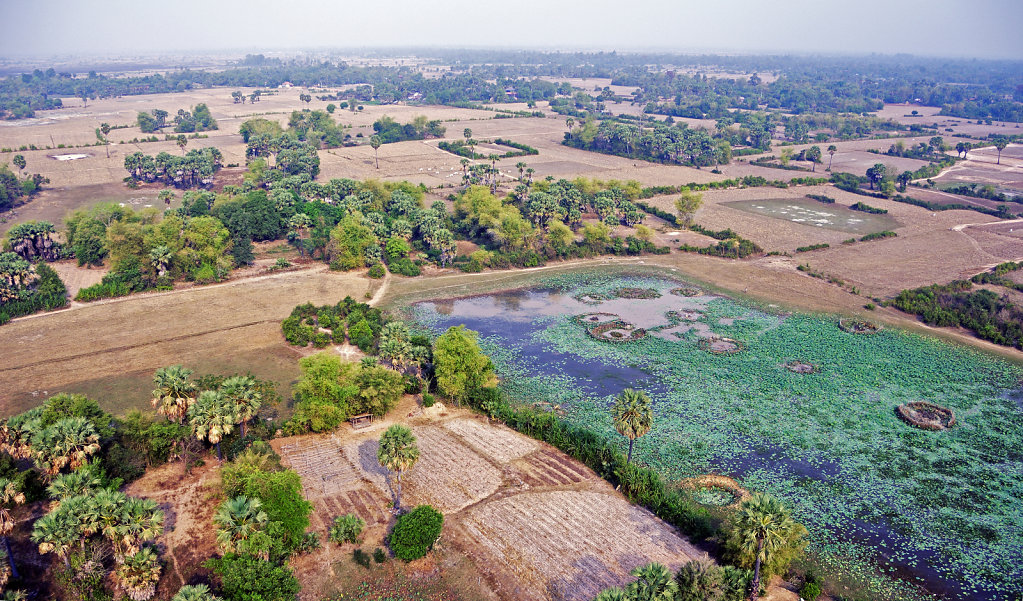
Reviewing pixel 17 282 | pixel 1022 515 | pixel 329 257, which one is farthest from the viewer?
pixel 329 257

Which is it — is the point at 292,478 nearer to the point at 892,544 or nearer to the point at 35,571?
the point at 35,571

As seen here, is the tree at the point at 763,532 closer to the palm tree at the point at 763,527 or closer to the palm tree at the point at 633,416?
the palm tree at the point at 763,527

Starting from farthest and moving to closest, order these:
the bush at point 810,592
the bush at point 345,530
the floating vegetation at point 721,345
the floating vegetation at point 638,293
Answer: the floating vegetation at point 638,293
the floating vegetation at point 721,345
the bush at point 345,530
the bush at point 810,592

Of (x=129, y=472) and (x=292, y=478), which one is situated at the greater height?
(x=292, y=478)

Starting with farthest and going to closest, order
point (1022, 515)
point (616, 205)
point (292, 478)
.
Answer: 1. point (616, 205)
2. point (1022, 515)
3. point (292, 478)

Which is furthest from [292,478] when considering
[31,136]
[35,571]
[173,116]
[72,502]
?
[173,116]

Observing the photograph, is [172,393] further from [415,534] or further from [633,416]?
[633,416]

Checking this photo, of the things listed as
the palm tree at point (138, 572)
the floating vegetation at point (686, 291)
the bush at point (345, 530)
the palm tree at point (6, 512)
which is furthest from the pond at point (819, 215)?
the palm tree at point (6, 512)
